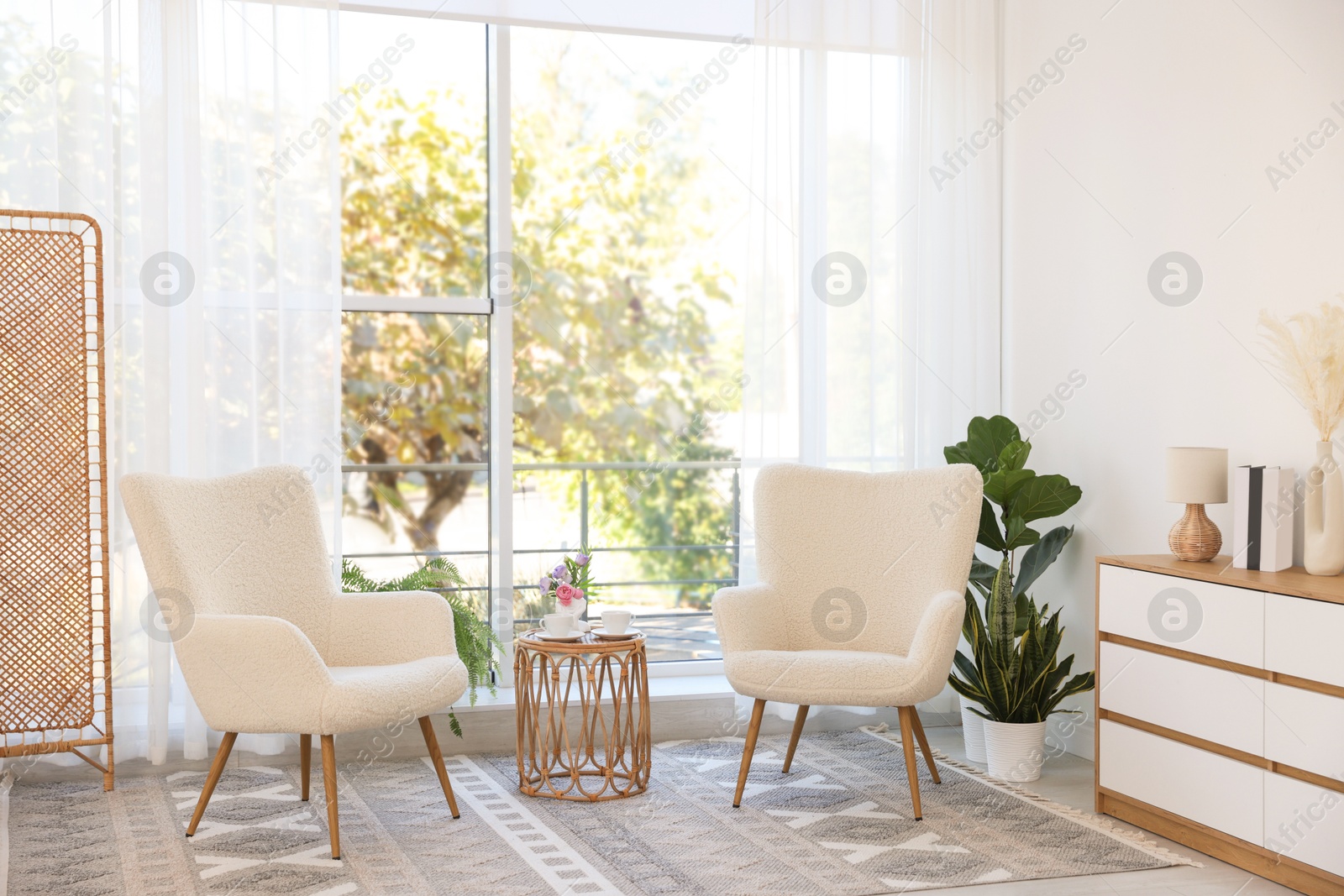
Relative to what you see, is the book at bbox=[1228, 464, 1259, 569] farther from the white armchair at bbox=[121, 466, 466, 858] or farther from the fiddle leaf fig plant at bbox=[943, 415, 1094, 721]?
the white armchair at bbox=[121, 466, 466, 858]

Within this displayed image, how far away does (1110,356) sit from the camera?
3896mm

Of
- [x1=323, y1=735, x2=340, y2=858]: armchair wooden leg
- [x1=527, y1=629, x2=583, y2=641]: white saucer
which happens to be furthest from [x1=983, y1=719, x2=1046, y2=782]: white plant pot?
[x1=323, y1=735, x2=340, y2=858]: armchair wooden leg

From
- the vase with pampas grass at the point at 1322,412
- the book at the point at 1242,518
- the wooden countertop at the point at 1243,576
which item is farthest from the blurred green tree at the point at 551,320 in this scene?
the vase with pampas grass at the point at 1322,412

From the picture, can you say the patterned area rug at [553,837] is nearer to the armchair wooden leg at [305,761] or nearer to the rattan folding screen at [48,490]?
the armchair wooden leg at [305,761]

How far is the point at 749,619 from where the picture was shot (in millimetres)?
3502

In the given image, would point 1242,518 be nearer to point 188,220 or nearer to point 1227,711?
point 1227,711

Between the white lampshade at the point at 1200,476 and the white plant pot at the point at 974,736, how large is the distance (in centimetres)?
113

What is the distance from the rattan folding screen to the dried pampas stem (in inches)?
133

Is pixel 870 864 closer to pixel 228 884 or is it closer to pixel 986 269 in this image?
pixel 228 884

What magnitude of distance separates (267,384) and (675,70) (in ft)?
14.6

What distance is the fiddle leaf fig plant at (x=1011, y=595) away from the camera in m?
3.72

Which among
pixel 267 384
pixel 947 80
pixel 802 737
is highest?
pixel 947 80

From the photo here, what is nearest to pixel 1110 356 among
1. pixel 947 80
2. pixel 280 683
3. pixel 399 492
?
pixel 947 80

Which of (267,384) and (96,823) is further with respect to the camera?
(267,384)
